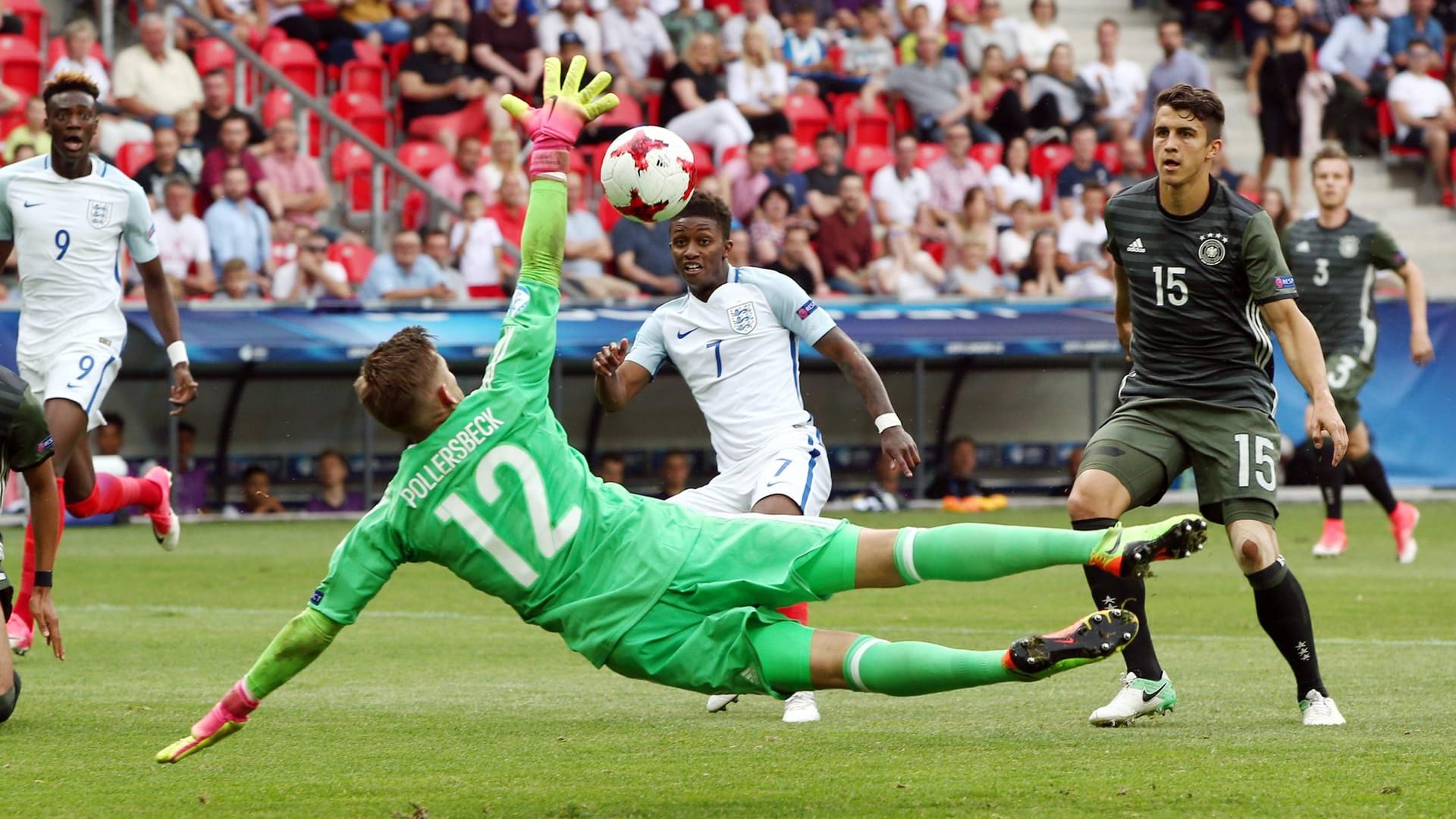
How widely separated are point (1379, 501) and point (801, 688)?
9665 millimetres

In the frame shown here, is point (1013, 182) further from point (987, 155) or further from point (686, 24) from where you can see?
point (686, 24)

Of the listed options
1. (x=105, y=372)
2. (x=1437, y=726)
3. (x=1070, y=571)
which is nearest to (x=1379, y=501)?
(x=1070, y=571)

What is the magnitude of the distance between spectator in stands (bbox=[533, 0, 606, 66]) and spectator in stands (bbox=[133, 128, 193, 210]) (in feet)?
14.3

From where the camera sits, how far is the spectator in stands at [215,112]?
18516 millimetres

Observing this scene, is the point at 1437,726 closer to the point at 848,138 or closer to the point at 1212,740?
the point at 1212,740

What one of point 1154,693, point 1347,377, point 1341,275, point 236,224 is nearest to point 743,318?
point 1154,693

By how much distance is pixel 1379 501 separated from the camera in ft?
45.9

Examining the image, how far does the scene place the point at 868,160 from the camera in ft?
72.1

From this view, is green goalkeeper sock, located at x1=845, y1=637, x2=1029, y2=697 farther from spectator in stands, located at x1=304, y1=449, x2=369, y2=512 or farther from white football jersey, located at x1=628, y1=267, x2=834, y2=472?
spectator in stands, located at x1=304, y1=449, x2=369, y2=512


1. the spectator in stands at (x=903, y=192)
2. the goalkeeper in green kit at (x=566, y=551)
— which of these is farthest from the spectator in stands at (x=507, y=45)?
the goalkeeper in green kit at (x=566, y=551)

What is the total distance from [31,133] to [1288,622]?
44.7ft

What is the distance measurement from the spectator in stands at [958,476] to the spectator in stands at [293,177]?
257 inches

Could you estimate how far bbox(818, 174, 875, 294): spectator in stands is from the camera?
19.7 meters

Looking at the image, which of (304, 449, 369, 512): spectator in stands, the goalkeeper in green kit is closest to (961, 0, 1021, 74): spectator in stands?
(304, 449, 369, 512): spectator in stands
